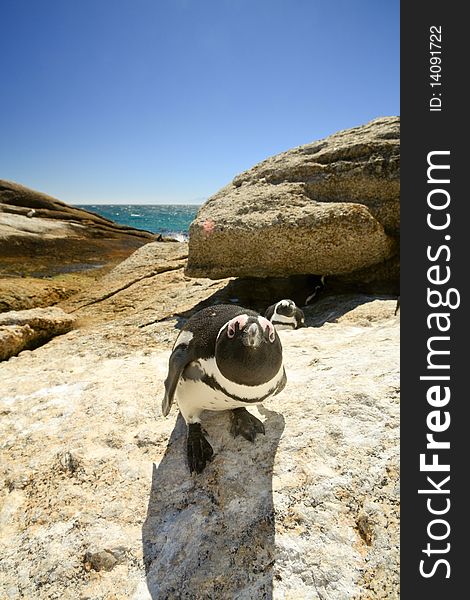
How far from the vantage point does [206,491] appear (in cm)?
264

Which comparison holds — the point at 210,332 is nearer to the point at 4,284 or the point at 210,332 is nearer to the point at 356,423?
the point at 356,423

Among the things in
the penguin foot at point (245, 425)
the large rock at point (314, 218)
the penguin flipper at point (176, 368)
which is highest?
the large rock at point (314, 218)

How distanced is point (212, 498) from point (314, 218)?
5.82 m

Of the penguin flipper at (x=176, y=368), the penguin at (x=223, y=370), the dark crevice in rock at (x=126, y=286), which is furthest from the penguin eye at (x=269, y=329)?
the dark crevice in rock at (x=126, y=286)

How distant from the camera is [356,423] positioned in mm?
2889

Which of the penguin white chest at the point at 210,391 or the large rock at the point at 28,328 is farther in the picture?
the large rock at the point at 28,328

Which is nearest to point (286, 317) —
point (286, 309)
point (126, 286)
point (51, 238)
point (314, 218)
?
point (286, 309)

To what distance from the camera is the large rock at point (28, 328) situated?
6455 mm

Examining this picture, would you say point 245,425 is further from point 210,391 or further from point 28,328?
point 28,328

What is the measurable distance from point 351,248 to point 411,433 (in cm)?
560

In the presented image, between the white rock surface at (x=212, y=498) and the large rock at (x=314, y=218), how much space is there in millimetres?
3879

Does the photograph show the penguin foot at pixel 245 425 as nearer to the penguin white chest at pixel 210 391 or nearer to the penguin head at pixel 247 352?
the penguin white chest at pixel 210 391

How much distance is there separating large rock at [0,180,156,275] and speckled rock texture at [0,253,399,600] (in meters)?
12.0

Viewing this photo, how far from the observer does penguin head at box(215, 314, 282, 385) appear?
95.7 inches
